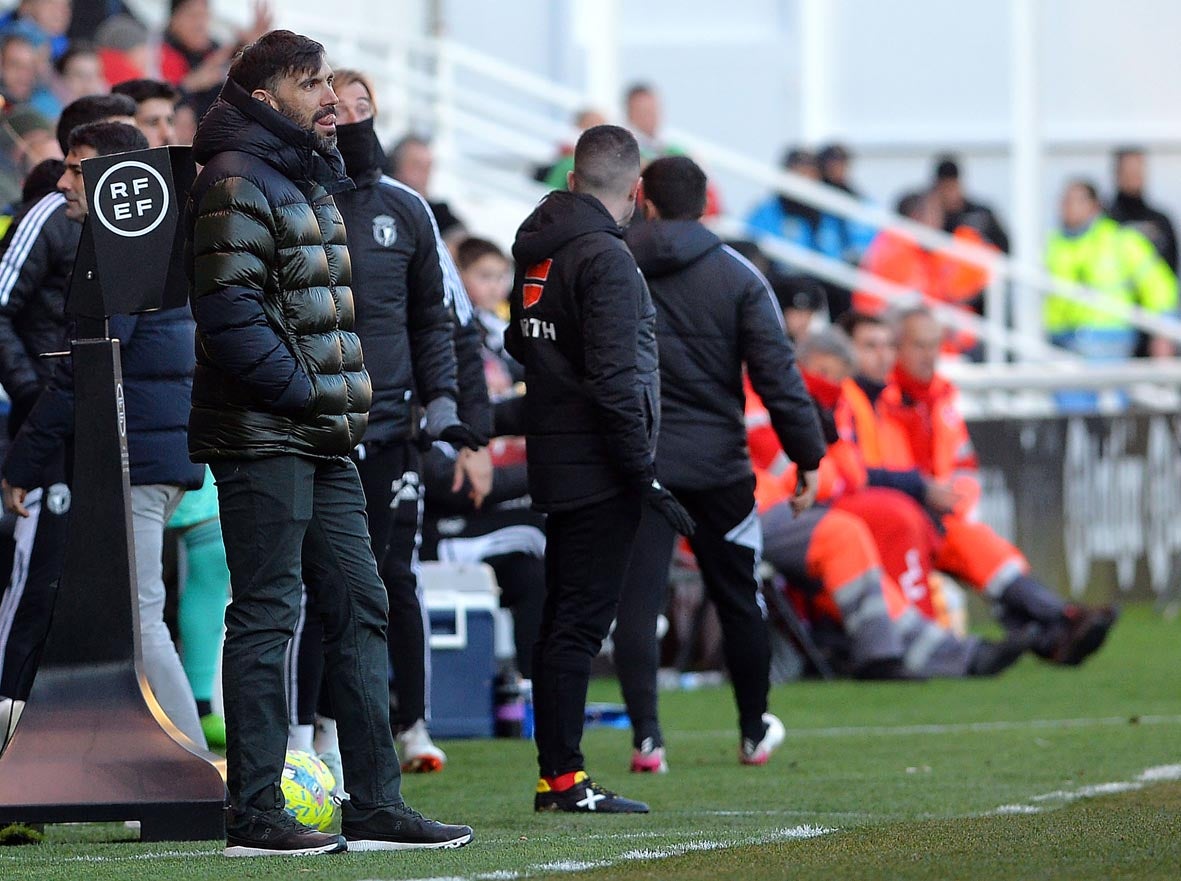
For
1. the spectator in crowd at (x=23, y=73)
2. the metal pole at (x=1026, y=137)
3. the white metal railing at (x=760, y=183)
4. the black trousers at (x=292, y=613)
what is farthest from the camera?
the metal pole at (x=1026, y=137)

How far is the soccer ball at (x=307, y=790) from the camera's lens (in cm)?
629

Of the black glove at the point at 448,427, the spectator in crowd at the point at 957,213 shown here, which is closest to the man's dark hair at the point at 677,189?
the black glove at the point at 448,427

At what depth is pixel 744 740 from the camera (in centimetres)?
845

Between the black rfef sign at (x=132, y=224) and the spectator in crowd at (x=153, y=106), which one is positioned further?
the spectator in crowd at (x=153, y=106)

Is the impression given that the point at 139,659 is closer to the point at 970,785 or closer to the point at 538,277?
the point at 538,277

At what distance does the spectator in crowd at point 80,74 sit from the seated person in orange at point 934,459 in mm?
3969

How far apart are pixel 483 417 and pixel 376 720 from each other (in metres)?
1.82

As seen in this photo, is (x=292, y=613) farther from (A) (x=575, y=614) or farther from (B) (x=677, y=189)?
(B) (x=677, y=189)

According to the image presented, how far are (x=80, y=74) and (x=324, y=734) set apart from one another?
192 inches

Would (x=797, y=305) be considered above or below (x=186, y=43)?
below

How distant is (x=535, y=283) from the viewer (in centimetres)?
727

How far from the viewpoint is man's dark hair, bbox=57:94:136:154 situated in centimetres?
→ 752

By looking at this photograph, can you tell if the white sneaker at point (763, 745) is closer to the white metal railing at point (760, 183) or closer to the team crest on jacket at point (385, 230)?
the team crest on jacket at point (385, 230)

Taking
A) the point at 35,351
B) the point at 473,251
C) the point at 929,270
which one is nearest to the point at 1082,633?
the point at 473,251
